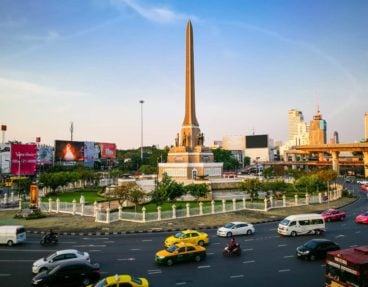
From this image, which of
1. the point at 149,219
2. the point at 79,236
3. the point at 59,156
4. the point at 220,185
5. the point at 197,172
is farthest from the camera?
the point at 59,156

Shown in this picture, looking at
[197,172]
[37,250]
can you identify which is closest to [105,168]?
[197,172]

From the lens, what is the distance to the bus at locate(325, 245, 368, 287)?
10430 mm

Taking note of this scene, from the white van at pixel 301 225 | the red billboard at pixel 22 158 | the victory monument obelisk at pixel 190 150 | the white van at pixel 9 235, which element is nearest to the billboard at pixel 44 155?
the red billboard at pixel 22 158

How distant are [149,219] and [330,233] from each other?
48.9ft

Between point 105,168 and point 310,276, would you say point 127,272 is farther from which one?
point 105,168

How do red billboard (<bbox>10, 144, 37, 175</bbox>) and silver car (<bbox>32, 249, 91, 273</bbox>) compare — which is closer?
silver car (<bbox>32, 249, 91, 273</bbox>)

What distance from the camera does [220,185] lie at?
52906mm

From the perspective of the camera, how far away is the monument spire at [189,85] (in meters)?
59.0

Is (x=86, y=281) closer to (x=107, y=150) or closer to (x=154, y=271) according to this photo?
(x=154, y=271)

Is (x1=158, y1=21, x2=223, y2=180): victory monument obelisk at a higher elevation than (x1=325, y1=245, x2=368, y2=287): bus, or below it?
higher

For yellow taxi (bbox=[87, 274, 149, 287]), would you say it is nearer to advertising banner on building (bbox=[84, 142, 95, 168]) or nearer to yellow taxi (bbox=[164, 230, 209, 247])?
yellow taxi (bbox=[164, 230, 209, 247])

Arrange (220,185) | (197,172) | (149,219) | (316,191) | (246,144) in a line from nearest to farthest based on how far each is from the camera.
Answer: (149,219), (316,191), (220,185), (197,172), (246,144)

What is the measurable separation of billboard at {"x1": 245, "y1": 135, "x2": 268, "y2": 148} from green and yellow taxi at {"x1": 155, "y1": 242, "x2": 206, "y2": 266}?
135m

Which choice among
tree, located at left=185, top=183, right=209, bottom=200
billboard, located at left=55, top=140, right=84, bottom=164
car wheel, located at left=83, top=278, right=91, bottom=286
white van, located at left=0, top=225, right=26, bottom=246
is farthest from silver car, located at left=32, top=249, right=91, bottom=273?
billboard, located at left=55, top=140, right=84, bottom=164
